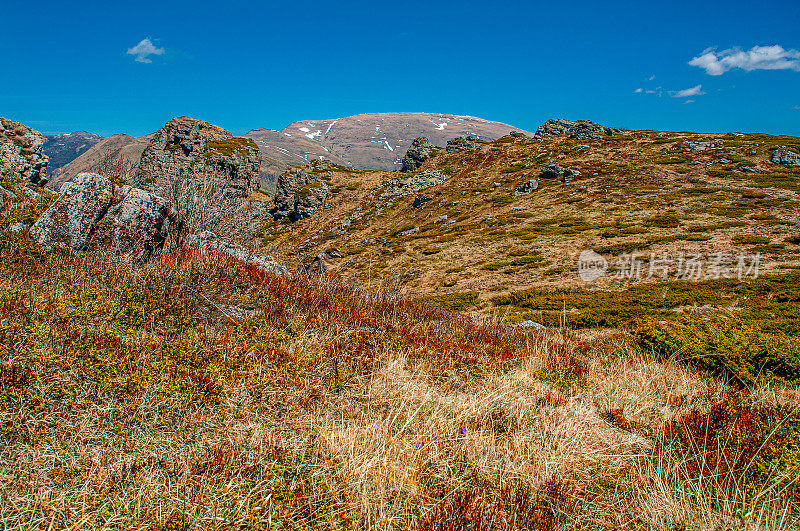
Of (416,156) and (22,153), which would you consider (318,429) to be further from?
(416,156)

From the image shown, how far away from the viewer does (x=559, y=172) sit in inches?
1783

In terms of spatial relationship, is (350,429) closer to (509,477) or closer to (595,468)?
→ (509,477)

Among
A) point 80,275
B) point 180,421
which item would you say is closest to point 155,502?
point 180,421

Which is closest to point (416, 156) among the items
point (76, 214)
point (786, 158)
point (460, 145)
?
point (460, 145)

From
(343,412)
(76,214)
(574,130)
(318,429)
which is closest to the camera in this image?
(318,429)

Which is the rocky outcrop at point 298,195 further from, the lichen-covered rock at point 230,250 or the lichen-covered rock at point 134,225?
the lichen-covered rock at point 134,225

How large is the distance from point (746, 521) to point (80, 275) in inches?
282

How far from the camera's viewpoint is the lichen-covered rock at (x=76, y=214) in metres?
6.20

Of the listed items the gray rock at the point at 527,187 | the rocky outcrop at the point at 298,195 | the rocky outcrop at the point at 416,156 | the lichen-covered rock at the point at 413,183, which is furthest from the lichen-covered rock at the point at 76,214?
the rocky outcrop at the point at 416,156

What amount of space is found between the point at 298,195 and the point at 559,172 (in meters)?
41.1

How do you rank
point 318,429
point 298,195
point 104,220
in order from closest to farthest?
point 318,429, point 104,220, point 298,195

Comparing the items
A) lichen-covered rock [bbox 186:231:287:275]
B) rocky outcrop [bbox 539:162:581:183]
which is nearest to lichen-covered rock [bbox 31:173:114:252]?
lichen-covered rock [bbox 186:231:287:275]

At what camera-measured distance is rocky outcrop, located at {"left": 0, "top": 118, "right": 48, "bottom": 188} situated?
14791 millimetres

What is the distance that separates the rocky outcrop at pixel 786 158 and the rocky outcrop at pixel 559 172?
61.3 ft
